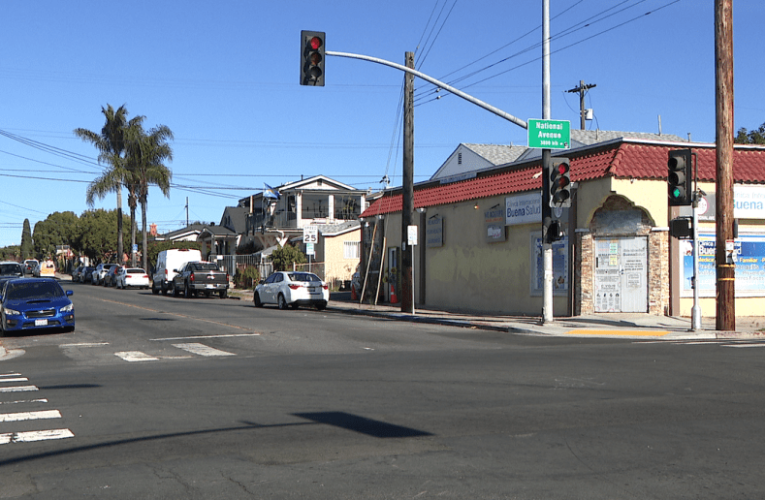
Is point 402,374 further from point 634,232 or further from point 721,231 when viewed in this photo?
point 634,232

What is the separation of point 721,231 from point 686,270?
528 cm

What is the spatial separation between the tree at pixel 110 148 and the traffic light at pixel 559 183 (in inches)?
1912

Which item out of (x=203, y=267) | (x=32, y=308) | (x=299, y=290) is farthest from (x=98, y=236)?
(x=32, y=308)

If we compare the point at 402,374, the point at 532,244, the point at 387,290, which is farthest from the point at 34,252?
the point at 402,374

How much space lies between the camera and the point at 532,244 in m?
27.5

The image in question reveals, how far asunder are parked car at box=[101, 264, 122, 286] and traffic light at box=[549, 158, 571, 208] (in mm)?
43865

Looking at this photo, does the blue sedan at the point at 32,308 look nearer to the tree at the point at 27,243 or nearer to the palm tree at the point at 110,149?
the palm tree at the point at 110,149

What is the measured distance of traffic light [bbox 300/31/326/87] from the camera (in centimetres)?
1775

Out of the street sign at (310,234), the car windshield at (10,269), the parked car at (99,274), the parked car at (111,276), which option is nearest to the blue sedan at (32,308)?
the street sign at (310,234)

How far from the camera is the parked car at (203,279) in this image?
136 feet

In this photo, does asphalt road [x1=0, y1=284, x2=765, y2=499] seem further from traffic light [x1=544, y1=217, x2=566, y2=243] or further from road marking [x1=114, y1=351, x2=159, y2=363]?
traffic light [x1=544, y1=217, x2=566, y2=243]

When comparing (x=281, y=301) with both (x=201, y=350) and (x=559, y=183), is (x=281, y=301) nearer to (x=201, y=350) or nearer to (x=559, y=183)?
(x=559, y=183)

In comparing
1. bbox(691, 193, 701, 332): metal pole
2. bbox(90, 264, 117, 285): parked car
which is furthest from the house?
bbox(90, 264, 117, 285): parked car

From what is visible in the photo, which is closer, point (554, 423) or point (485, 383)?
point (554, 423)
